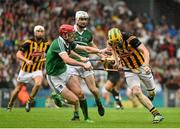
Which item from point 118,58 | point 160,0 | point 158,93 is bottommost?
point 158,93

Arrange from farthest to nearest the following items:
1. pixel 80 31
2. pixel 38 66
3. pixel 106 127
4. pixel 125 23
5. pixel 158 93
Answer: pixel 125 23, pixel 158 93, pixel 38 66, pixel 80 31, pixel 106 127

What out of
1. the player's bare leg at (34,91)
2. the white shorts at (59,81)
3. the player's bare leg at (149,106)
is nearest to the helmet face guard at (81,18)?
the white shorts at (59,81)

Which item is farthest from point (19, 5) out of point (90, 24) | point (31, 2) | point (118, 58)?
point (118, 58)

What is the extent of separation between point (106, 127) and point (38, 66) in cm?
691

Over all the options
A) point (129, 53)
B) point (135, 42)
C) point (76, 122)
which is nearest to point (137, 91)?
point (129, 53)

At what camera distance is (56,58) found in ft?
53.8

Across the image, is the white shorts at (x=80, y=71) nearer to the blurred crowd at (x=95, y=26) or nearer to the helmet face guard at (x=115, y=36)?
the helmet face guard at (x=115, y=36)

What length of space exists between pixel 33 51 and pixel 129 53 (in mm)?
5343

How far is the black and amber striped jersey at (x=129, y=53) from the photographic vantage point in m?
16.3

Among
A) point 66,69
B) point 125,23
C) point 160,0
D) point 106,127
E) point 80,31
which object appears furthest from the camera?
point 160,0

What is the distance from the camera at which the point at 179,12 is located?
39281 mm

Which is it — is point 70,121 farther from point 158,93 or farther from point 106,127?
point 158,93

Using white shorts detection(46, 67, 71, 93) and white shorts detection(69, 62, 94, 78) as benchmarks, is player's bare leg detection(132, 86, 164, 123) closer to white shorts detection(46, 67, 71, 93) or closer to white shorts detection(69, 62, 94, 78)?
white shorts detection(46, 67, 71, 93)

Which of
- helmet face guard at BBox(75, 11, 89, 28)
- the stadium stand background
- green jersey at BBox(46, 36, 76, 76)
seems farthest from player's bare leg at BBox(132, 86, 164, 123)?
the stadium stand background
